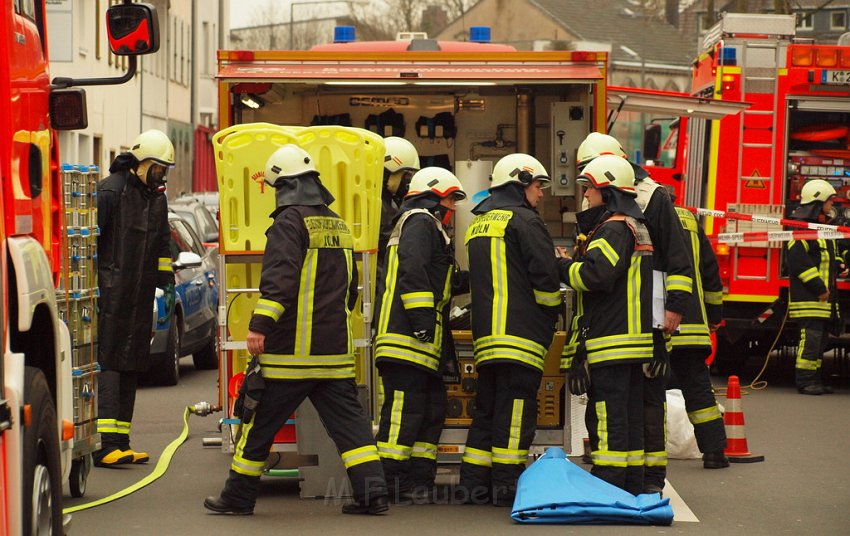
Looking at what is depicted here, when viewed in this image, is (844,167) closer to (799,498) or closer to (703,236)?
(703,236)

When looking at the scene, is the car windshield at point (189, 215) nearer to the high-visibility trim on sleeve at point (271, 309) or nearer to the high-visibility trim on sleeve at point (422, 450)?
the high-visibility trim on sleeve at point (422, 450)

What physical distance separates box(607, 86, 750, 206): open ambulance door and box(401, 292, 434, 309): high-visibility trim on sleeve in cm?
315

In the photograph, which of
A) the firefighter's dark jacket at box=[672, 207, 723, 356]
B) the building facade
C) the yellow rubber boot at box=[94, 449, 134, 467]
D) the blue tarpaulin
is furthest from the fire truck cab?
the building facade

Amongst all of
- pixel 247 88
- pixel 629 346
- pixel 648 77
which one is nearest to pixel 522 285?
pixel 629 346

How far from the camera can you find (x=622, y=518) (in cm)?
804

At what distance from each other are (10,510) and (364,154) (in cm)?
421

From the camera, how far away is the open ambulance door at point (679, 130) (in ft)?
38.4

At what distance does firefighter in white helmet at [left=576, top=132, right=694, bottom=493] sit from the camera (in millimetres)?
8734

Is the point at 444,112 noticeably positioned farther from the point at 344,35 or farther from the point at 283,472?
the point at 283,472

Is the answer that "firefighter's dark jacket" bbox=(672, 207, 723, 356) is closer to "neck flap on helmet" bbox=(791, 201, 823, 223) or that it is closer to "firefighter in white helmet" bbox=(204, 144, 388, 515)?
"firefighter in white helmet" bbox=(204, 144, 388, 515)

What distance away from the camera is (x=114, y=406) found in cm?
975

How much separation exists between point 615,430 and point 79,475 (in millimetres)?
3015

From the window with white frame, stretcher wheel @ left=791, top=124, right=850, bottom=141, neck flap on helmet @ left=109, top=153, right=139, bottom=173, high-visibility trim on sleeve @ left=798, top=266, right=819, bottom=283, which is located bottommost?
high-visibility trim on sleeve @ left=798, top=266, right=819, bottom=283

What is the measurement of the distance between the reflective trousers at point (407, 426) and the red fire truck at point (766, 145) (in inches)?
262
